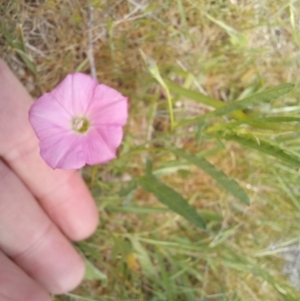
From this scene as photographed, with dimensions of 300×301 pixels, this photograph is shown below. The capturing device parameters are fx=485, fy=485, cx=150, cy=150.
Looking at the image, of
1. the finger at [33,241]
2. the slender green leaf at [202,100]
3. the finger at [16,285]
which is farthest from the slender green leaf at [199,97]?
the finger at [16,285]

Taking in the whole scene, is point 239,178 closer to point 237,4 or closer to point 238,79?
point 238,79

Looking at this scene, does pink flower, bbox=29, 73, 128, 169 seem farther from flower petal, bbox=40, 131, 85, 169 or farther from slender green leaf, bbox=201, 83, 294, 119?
slender green leaf, bbox=201, 83, 294, 119

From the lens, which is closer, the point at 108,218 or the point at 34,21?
the point at 34,21

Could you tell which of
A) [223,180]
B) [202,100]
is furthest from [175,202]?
[202,100]

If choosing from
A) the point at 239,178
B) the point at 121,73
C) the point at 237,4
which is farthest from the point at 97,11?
the point at 239,178

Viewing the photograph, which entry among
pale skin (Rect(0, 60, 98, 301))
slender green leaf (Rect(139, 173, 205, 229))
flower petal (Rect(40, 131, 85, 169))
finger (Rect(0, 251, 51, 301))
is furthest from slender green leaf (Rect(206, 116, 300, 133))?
finger (Rect(0, 251, 51, 301))

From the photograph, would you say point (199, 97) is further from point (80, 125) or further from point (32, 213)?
point (32, 213)

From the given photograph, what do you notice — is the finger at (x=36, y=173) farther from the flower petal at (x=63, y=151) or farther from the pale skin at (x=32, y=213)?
the flower petal at (x=63, y=151)
